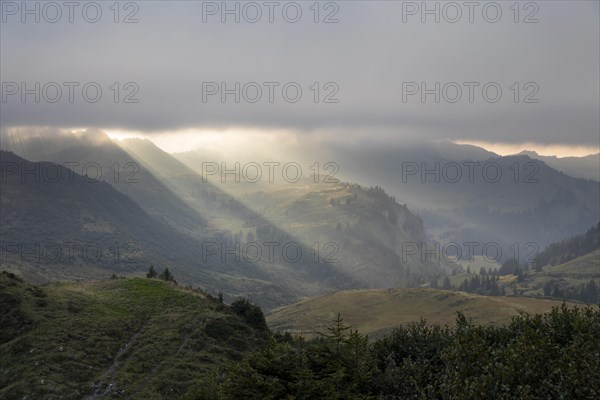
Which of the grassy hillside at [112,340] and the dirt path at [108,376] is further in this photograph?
the grassy hillside at [112,340]

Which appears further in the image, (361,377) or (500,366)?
(361,377)

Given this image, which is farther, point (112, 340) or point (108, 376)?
point (112, 340)

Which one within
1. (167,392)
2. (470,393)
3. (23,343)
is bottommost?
(167,392)

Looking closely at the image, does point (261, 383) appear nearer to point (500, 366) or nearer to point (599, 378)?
point (500, 366)

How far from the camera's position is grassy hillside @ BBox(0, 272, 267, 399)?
34844mm

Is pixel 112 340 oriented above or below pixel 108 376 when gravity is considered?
above

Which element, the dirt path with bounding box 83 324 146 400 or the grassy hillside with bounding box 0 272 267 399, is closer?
the dirt path with bounding box 83 324 146 400

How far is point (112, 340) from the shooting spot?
42375 mm

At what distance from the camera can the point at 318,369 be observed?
2519 centimetres

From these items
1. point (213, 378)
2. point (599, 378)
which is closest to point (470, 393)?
point (599, 378)

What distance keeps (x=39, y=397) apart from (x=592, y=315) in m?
33.8

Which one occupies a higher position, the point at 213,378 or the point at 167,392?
the point at 213,378

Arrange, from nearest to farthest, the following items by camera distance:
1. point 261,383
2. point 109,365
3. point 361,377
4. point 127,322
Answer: point 261,383, point 361,377, point 109,365, point 127,322

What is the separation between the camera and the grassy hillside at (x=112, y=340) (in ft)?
114
